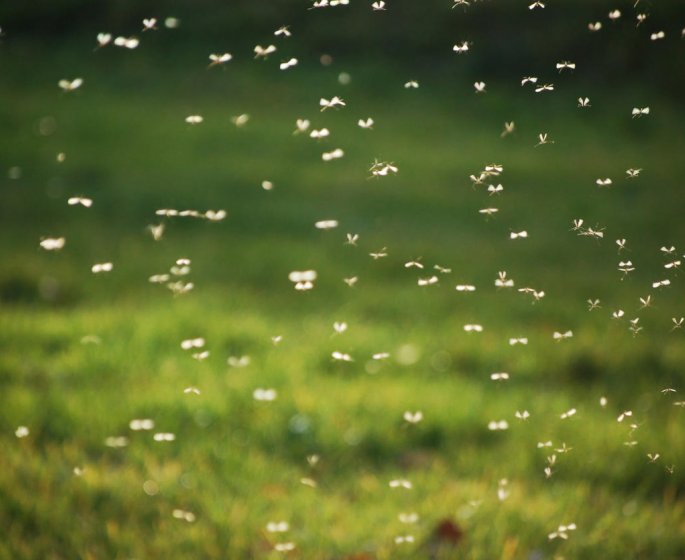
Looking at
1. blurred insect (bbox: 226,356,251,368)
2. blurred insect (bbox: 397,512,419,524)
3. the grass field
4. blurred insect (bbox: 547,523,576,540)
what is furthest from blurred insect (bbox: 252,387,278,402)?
blurred insect (bbox: 547,523,576,540)

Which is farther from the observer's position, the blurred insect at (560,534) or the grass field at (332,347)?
the grass field at (332,347)

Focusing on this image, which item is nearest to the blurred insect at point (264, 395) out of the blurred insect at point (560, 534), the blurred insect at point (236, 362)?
the blurred insect at point (236, 362)

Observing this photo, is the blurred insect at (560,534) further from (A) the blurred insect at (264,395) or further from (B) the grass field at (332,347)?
(A) the blurred insect at (264,395)

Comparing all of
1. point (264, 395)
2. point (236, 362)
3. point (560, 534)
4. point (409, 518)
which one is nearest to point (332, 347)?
point (236, 362)

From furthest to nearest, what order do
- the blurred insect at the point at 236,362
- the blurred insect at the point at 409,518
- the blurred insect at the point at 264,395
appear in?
1. the blurred insect at the point at 236,362
2. the blurred insect at the point at 264,395
3. the blurred insect at the point at 409,518

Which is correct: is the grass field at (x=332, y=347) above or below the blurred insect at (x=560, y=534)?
below

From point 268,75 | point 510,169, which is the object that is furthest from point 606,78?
point 268,75

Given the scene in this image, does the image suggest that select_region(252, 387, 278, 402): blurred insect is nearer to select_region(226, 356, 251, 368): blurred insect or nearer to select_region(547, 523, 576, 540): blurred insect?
select_region(226, 356, 251, 368): blurred insect

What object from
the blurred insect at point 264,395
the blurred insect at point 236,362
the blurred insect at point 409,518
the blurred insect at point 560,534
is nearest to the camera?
the blurred insect at point 560,534

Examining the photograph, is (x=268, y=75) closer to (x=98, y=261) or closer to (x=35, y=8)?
(x=35, y=8)
